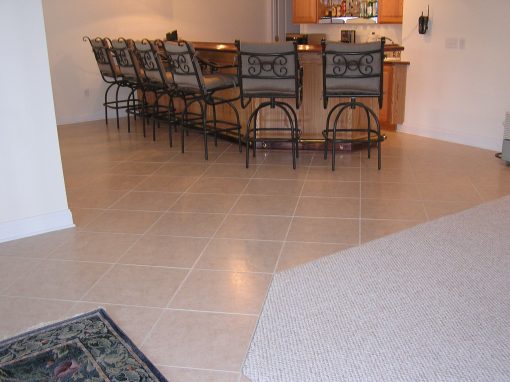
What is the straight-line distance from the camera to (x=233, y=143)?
577 cm

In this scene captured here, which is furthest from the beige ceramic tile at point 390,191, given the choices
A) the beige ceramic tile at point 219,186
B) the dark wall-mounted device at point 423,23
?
the dark wall-mounted device at point 423,23

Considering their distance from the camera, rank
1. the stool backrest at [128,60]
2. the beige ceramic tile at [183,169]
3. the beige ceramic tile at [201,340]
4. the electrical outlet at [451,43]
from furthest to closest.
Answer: the stool backrest at [128,60]
the electrical outlet at [451,43]
the beige ceramic tile at [183,169]
the beige ceramic tile at [201,340]

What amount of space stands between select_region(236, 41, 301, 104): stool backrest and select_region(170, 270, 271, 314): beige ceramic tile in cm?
209

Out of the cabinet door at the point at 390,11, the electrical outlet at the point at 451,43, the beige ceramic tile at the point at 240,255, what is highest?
the cabinet door at the point at 390,11

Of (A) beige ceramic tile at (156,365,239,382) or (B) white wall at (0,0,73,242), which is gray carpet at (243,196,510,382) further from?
(B) white wall at (0,0,73,242)

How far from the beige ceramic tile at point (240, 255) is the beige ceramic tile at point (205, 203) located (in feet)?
1.93

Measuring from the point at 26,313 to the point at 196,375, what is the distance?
97cm

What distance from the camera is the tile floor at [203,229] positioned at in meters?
2.42

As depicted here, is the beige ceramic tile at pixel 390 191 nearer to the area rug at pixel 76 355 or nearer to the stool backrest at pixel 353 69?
the stool backrest at pixel 353 69

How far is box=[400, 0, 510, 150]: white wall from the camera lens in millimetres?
5191

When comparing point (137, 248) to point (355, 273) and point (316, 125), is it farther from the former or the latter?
point (316, 125)

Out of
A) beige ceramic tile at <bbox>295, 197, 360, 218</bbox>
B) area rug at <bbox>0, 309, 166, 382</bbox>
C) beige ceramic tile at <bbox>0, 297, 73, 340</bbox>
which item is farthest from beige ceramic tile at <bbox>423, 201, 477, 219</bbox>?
beige ceramic tile at <bbox>0, 297, 73, 340</bbox>

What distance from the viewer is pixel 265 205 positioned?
391 cm

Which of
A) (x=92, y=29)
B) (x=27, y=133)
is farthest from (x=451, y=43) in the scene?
(x=92, y=29)
